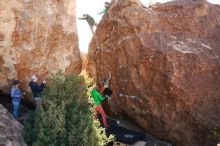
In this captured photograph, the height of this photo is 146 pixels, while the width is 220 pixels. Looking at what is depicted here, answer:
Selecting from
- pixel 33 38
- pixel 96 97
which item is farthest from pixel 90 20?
pixel 96 97

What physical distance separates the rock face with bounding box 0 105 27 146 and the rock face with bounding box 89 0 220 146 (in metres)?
5.23

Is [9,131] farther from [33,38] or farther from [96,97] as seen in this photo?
[33,38]

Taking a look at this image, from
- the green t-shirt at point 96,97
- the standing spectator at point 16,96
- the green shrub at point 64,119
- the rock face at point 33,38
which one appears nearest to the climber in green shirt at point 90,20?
the rock face at point 33,38

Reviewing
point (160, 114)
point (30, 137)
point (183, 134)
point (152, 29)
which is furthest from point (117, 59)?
point (30, 137)

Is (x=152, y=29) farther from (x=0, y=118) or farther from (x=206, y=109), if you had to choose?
(x=0, y=118)

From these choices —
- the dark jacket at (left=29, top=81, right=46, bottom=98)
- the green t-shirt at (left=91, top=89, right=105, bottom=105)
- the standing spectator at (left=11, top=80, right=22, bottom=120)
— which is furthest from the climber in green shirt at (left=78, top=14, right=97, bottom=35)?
the standing spectator at (left=11, top=80, right=22, bottom=120)

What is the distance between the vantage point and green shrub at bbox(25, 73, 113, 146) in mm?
11008

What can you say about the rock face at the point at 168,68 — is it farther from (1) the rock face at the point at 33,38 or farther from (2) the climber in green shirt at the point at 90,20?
(2) the climber in green shirt at the point at 90,20

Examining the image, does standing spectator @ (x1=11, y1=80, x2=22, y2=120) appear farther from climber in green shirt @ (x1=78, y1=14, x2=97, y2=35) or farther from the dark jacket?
climber in green shirt @ (x1=78, y1=14, x2=97, y2=35)

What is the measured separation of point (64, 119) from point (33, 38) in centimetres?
428

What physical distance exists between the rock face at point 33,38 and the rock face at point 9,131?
9.07ft

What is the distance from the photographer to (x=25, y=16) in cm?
1443

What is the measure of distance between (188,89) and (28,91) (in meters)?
5.49

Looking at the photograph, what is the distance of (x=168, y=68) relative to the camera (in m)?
14.8
